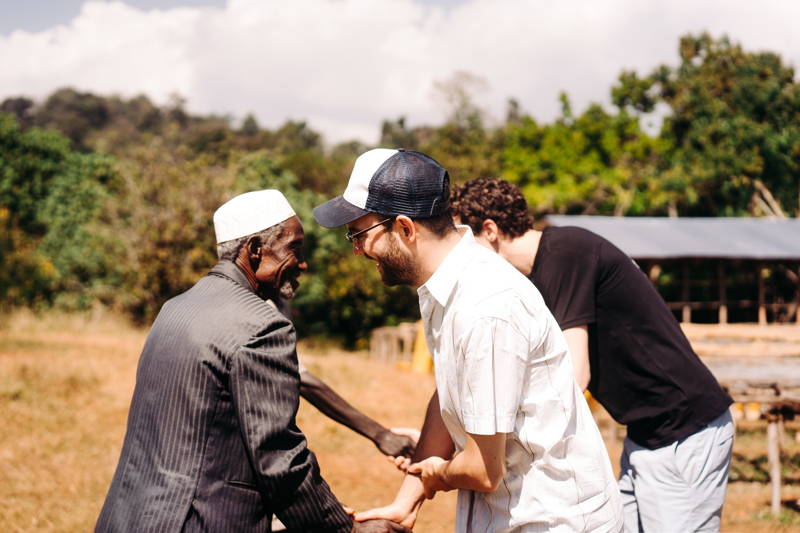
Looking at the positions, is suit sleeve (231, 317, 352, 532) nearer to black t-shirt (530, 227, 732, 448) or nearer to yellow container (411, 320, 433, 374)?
black t-shirt (530, 227, 732, 448)

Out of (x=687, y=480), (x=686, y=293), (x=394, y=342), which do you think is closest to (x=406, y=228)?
(x=687, y=480)

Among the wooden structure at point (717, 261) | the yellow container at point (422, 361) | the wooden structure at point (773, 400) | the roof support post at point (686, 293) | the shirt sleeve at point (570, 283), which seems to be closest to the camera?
the shirt sleeve at point (570, 283)

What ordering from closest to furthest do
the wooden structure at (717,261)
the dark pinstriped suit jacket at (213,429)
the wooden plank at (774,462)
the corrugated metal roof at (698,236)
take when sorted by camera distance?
the dark pinstriped suit jacket at (213,429), the wooden plank at (774,462), the corrugated metal roof at (698,236), the wooden structure at (717,261)

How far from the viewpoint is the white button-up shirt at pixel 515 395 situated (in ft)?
6.41

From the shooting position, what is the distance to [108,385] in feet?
42.1

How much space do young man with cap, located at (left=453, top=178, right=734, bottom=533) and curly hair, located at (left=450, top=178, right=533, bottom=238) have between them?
0.02 metres

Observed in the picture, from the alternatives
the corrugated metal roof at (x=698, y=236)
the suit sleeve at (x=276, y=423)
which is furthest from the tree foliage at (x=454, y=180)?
the suit sleeve at (x=276, y=423)

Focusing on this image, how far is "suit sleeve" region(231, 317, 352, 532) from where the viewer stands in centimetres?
233

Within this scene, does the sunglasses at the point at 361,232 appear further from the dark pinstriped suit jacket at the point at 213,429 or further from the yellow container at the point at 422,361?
the yellow container at the point at 422,361

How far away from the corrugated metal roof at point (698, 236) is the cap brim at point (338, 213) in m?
18.1

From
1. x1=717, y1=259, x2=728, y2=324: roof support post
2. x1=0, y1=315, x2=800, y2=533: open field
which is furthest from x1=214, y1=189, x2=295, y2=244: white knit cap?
x1=717, y1=259, x2=728, y2=324: roof support post

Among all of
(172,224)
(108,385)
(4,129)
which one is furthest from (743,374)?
(4,129)

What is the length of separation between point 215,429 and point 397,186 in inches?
35.8

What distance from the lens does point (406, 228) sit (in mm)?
2160
